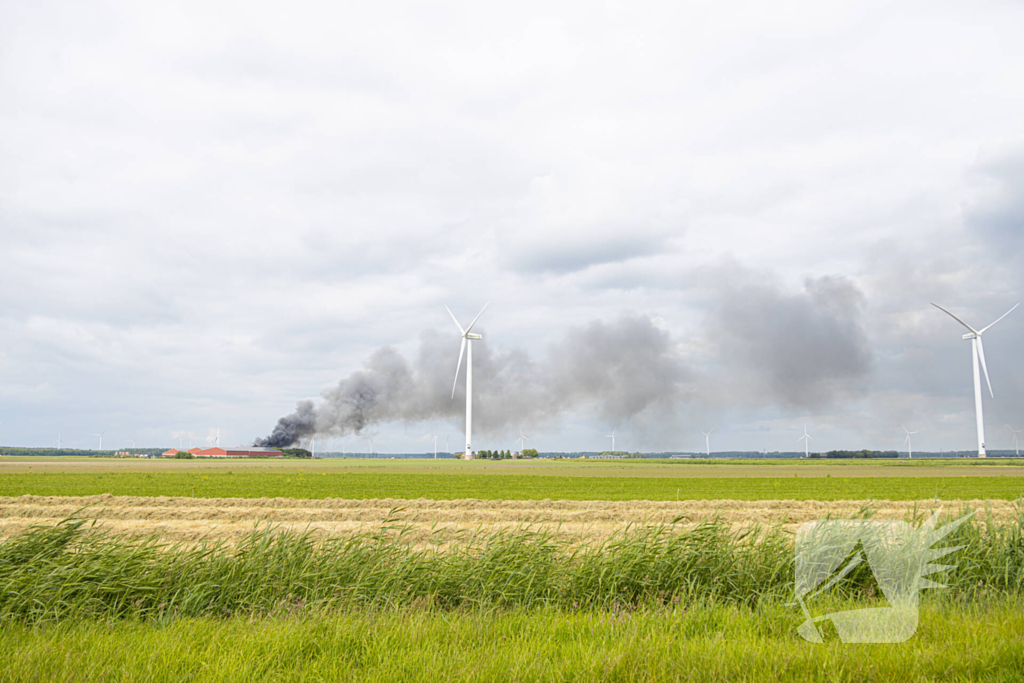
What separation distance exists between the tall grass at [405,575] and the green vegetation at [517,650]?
1.33m

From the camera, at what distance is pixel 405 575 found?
1209cm

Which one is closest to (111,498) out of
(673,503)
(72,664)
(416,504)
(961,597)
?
(416,504)

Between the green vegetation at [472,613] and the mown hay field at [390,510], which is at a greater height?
the green vegetation at [472,613]

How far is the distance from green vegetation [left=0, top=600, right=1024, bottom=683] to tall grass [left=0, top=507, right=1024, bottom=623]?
133cm

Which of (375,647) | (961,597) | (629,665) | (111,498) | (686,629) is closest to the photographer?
(629,665)

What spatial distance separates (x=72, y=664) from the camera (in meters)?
7.81

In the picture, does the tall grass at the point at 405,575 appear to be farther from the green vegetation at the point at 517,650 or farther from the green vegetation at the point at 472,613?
the green vegetation at the point at 517,650

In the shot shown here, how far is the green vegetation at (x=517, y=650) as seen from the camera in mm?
7324

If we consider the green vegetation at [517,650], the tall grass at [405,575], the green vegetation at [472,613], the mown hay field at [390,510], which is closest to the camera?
the green vegetation at [517,650]

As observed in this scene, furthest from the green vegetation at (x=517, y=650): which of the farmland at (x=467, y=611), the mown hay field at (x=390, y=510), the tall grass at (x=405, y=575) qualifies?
the mown hay field at (x=390, y=510)

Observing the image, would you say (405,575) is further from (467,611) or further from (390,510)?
(390,510)

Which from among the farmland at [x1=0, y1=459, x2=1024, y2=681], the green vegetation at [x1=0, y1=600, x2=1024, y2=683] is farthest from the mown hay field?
the green vegetation at [x1=0, y1=600, x2=1024, y2=683]

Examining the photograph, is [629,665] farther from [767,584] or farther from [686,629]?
[767,584]

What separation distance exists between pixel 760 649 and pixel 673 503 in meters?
35.3
